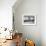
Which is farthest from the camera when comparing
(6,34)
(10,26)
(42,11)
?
(42,11)

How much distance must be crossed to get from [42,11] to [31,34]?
3.69 ft

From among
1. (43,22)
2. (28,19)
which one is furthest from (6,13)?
(43,22)

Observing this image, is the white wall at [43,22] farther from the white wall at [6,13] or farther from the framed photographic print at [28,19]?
the white wall at [6,13]

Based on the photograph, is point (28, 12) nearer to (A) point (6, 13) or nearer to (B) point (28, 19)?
(B) point (28, 19)

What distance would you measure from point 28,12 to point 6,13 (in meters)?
1.13

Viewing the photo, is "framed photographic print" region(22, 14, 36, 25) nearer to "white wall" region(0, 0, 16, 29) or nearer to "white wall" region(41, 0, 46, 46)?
"white wall" region(41, 0, 46, 46)

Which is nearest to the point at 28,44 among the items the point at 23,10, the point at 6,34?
the point at 6,34

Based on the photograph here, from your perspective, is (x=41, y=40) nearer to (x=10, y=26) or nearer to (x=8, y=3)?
(x=10, y=26)

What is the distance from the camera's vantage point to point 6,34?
162 inches

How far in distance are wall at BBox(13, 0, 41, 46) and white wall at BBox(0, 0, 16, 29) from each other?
71 centimetres

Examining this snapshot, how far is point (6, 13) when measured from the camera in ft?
14.2

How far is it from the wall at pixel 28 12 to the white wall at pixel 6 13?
708 mm

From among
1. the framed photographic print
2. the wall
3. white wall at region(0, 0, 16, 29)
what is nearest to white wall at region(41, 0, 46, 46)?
the wall

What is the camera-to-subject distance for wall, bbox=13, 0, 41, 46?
5.04 meters
